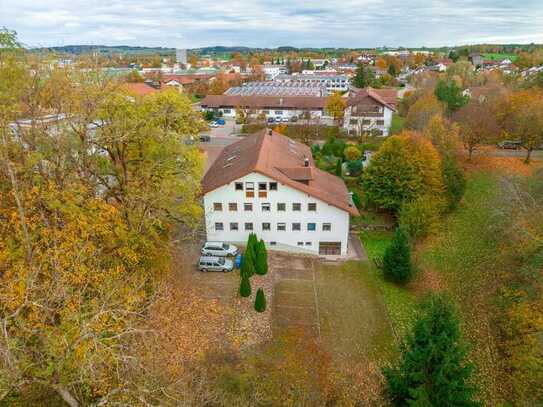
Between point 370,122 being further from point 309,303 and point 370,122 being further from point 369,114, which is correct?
point 309,303

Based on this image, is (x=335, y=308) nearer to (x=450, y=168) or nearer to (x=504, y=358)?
(x=504, y=358)

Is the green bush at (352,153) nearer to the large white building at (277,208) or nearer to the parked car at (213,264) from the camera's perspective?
the large white building at (277,208)

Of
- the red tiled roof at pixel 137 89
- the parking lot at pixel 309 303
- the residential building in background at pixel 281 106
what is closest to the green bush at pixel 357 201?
the parking lot at pixel 309 303

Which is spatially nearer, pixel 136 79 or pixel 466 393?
pixel 466 393

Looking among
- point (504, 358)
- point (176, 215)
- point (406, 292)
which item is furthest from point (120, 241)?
point (504, 358)

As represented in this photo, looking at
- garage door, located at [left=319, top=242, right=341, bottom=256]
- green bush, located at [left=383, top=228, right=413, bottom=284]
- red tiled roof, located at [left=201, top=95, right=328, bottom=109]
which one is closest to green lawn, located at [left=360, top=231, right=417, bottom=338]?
green bush, located at [left=383, top=228, right=413, bottom=284]

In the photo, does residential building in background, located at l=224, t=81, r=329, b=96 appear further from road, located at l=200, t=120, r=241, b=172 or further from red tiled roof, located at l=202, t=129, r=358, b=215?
red tiled roof, located at l=202, t=129, r=358, b=215
